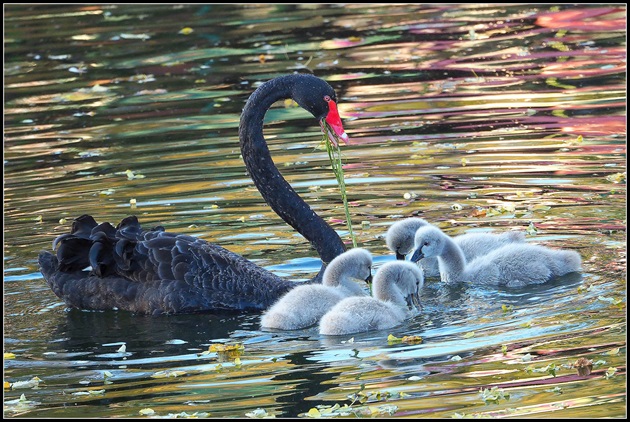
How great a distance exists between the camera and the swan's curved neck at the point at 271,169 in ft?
21.7

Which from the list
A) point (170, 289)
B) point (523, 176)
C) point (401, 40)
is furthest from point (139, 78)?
point (170, 289)

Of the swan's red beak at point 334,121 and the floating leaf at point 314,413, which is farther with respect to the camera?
the swan's red beak at point 334,121

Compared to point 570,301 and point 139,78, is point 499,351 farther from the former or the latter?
point 139,78

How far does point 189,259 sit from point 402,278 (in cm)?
114

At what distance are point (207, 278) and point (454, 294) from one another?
4.22 ft

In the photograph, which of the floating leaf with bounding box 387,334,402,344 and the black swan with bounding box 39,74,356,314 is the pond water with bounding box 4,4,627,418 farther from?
the black swan with bounding box 39,74,356,314

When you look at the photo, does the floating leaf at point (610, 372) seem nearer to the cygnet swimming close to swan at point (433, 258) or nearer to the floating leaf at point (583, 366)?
the floating leaf at point (583, 366)

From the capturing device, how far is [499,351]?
205 inches

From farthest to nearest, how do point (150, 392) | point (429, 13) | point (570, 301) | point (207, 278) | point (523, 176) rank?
1. point (429, 13)
2. point (523, 176)
3. point (207, 278)
4. point (570, 301)
5. point (150, 392)

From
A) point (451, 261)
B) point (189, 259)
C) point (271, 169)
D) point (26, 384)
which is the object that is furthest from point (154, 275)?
point (451, 261)

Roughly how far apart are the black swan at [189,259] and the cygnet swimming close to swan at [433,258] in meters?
0.30

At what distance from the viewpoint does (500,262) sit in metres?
6.38

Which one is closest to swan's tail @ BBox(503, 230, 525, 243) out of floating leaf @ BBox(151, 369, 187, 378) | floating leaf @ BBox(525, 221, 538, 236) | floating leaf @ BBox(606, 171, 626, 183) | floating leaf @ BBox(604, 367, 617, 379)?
floating leaf @ BBox(525, 221, 538, 236)

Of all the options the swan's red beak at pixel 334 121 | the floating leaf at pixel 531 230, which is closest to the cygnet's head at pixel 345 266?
the swan's red beak at pixel 334 121
